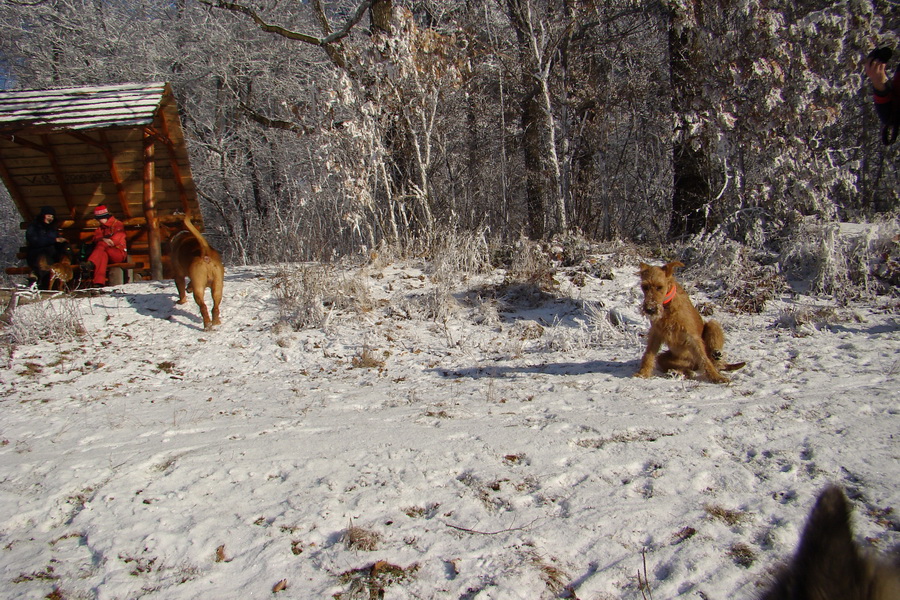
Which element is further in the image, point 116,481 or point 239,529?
point 116,481

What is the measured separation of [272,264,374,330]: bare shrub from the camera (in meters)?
6.47

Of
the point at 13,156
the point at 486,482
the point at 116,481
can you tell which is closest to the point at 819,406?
the point at 486,482

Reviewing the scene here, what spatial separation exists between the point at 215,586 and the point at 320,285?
16.3ft

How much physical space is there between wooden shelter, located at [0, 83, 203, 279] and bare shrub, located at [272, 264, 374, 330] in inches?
136

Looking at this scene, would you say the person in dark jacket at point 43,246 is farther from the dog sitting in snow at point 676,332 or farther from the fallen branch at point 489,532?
the dog sitting in snow at point 676,332

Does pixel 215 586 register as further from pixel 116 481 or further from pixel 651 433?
pixel 651 433

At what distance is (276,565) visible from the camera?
2.24m

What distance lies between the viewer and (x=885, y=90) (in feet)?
11.6

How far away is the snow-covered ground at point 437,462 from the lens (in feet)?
7.19

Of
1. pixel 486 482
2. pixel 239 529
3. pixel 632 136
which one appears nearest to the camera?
pixel 239 529

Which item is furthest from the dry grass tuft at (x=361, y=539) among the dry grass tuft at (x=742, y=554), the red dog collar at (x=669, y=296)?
the red dog collar at (x=669, y=296)

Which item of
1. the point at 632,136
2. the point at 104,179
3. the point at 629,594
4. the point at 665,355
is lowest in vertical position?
the point at 629,594

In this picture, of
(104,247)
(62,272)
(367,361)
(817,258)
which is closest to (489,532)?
(367,361)

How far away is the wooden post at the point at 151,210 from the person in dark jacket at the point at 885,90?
9264 millimetres
